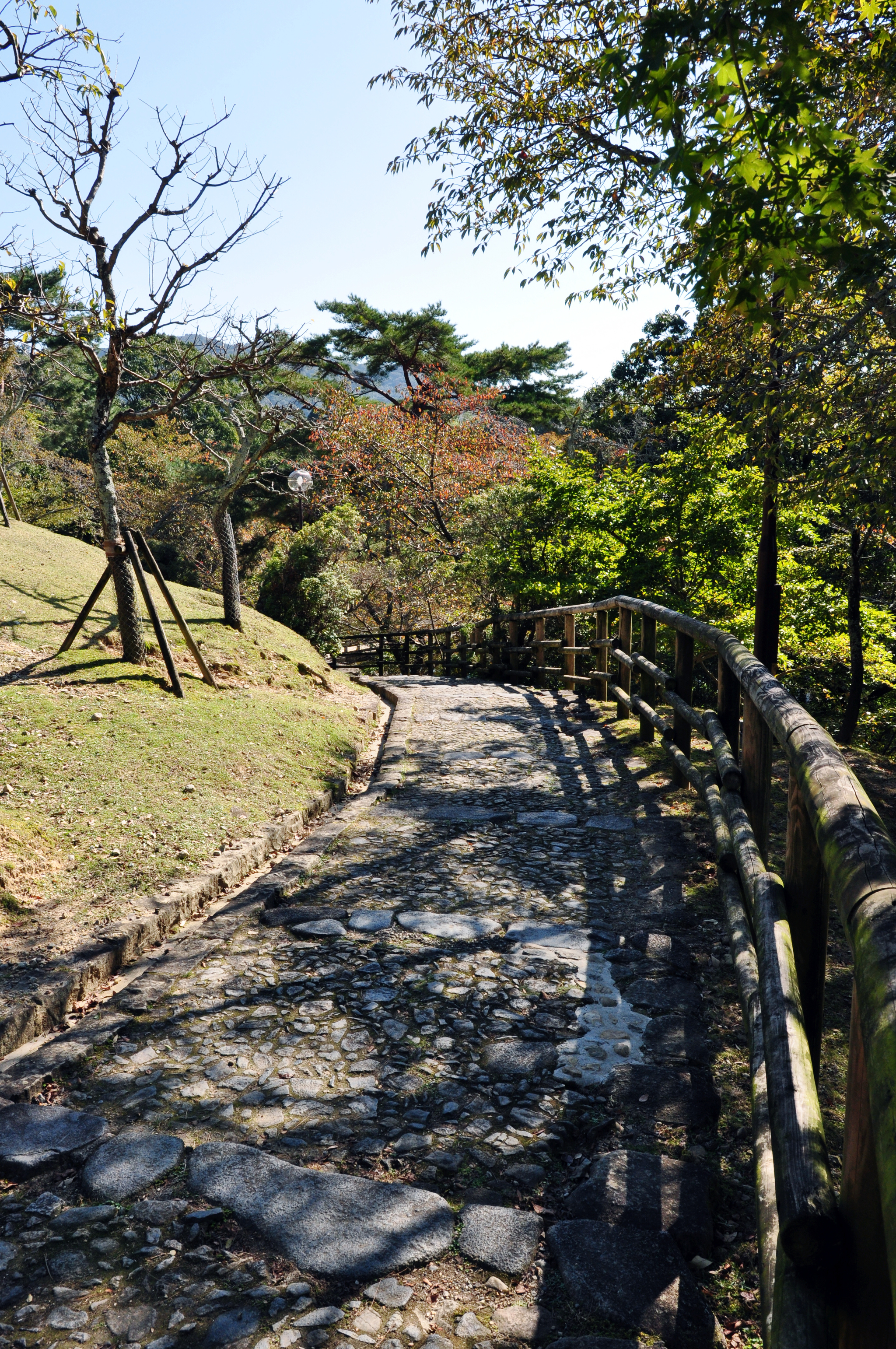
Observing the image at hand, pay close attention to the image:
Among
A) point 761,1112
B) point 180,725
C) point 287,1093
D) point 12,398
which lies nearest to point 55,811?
point 180,725

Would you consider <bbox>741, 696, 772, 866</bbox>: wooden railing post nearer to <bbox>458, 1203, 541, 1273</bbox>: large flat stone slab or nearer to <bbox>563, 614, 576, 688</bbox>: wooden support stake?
<bbox>458, 1203, 541, 1273</bbox>: large flat stone slab

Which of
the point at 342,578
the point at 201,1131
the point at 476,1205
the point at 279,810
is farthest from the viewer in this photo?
the point at 342,578

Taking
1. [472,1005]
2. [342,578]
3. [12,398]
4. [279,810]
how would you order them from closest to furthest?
[472,1005]
[279,810]
[12,398]
[342,578]

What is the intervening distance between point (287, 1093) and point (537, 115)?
27.3 ft

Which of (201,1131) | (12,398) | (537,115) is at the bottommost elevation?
(201,1131)

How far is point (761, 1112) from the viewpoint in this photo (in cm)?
176

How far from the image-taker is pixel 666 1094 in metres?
2.60

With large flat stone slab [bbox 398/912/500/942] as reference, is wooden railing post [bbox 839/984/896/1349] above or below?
above

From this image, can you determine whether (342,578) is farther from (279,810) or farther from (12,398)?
(279,810)

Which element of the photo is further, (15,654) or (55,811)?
(15,654)

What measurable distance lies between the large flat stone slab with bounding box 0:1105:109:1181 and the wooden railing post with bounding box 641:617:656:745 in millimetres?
4829

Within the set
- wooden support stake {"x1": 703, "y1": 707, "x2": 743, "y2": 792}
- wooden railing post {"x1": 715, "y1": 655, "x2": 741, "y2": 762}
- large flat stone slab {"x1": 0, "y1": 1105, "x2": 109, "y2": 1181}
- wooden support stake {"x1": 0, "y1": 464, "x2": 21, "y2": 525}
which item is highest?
wooden support stake {"x1": 0, "y1": 464, "x2": 21, "y2": 525}

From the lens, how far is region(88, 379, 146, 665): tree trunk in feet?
25.0

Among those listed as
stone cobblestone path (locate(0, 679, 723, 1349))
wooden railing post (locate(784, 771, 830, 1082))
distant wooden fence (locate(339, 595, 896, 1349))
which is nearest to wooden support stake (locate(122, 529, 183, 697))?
stone cobblestone path (locate(0, 679, 723, 1349))
